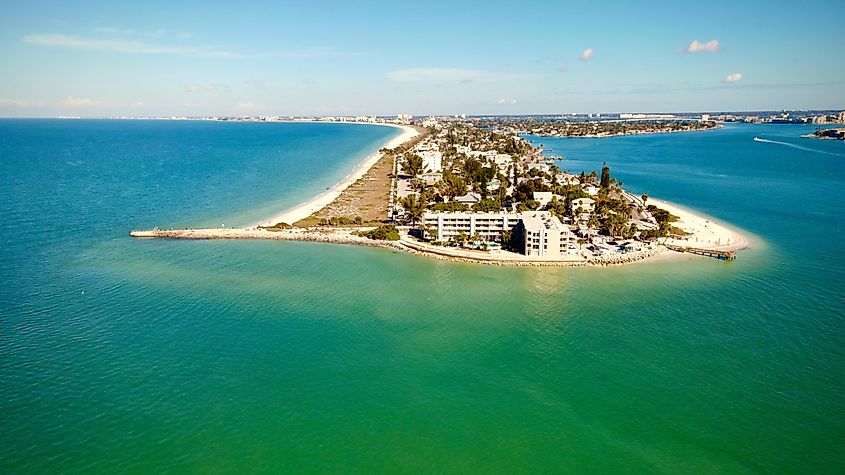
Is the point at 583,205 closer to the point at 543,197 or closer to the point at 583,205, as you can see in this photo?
the point at 583,205

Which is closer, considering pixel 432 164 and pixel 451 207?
pixel 451 207

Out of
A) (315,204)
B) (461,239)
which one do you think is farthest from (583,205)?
(315,204)

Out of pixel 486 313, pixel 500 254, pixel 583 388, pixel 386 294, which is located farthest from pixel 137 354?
pixel 500 254

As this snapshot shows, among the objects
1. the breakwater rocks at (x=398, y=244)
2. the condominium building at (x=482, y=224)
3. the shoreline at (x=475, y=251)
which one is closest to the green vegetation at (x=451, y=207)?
the condominium building at (x=482, y=224)

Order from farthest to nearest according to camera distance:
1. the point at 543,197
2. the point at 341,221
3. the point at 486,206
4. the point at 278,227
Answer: the point at 543,197
the point at 486,206
the point at 341,221
the point at 278,227

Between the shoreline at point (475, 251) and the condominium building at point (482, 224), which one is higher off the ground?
the condominium building at point (482, 224)

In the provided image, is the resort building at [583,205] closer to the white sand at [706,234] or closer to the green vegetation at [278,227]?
the white sand at [706,234]

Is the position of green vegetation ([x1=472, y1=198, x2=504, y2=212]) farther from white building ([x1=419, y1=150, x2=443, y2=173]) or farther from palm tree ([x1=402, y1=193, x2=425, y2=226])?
white building ([x1=419, y1=150, x2=443, y2=173])
